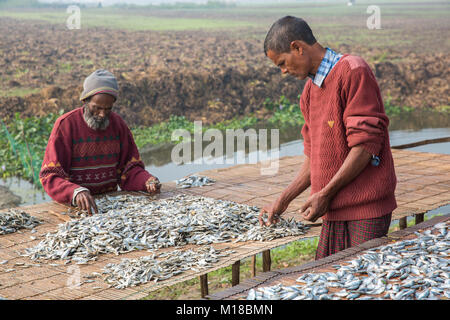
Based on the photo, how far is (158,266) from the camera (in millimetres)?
2670

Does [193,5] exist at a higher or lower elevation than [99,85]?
higher

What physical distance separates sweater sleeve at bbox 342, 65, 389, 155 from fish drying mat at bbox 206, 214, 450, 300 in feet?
1.57

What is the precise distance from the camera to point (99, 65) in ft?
39.0

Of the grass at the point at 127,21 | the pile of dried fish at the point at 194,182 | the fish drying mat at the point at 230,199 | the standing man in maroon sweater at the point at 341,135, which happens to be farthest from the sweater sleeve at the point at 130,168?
the grass at the point at 127,21

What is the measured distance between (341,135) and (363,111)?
0.16 meters

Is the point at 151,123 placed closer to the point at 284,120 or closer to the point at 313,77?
the point at 284,120

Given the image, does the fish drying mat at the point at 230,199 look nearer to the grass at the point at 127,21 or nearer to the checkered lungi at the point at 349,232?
the checkered lungi at the point at 349,232

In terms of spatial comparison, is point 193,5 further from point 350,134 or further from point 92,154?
point 350,134

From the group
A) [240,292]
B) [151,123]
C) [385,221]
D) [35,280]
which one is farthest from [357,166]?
[151,123]

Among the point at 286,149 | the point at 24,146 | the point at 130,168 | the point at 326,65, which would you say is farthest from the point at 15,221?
the point at 286,149

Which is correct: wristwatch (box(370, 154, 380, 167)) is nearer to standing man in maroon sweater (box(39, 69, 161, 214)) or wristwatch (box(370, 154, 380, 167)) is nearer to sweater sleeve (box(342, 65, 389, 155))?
sweater sleeve (box(342, 65, 389, 155))

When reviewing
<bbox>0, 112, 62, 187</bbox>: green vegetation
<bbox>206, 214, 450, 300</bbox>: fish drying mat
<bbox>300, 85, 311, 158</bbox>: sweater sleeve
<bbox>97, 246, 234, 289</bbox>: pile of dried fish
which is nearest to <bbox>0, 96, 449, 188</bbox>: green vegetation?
<bbox>0, 112, 62, 187</bbox>: green vegetation

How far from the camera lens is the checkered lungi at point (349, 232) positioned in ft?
8.59

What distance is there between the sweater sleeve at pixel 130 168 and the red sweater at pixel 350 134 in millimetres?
1877
